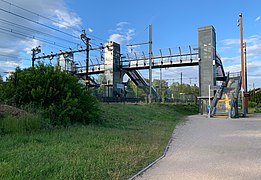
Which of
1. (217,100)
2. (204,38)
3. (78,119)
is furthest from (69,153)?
(204,38)

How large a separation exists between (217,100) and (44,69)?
20.8 m

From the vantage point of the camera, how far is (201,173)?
572 centimetres

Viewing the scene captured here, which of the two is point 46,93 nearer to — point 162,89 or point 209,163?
point 209,163

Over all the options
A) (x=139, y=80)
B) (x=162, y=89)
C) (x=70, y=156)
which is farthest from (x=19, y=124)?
(x=162, y=89)

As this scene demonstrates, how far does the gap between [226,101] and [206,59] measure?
10.7 metres

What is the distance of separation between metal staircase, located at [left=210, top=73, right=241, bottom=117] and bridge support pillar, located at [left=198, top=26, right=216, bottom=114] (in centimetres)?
490

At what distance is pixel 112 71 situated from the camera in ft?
155

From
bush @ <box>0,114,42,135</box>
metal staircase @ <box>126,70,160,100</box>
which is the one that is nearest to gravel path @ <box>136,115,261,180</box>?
bush @ <box>0,114,42,135</box>

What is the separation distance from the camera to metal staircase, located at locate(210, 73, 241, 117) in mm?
26797

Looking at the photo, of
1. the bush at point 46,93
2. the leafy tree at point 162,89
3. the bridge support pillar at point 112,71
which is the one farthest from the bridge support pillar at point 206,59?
the bush at point 46,93

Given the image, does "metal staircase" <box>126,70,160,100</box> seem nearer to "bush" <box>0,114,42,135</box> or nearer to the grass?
"bush" <box>0,114,42,135</box>

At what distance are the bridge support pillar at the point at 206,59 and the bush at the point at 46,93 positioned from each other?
2620 centimetres

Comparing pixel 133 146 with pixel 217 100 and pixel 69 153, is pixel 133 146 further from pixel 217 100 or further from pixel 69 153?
pixel 217 100

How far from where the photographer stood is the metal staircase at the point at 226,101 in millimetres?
26797
